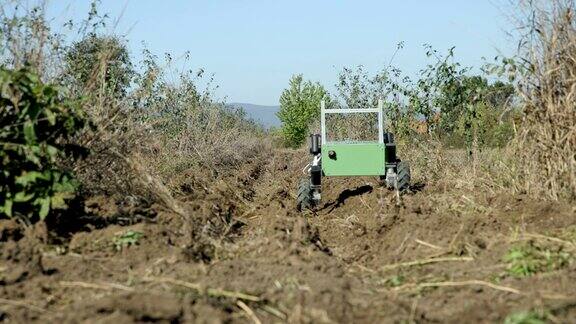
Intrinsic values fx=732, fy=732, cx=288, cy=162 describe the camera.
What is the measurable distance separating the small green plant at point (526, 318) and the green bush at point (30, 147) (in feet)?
12.6

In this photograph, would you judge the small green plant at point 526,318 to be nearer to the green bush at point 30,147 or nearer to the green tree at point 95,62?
the green bush at point 30,147

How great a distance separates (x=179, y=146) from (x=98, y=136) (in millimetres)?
9546

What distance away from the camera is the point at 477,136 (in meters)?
12.2

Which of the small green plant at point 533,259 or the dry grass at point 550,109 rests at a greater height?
the dry grass at point 550,109

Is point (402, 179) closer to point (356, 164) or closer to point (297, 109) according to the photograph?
point (356, 164)

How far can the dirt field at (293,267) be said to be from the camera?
4266mm

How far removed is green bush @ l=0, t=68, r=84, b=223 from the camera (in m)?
6.08

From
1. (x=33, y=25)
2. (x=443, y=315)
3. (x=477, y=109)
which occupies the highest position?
(x=33, y=25)

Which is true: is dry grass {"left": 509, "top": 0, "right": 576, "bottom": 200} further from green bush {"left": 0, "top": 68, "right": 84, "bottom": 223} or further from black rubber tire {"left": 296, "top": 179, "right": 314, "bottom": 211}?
green bush {"left": 0, "top": 68, "right": 84, "bottom": 223}

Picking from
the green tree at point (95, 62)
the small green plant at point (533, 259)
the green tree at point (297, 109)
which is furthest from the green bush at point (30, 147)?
the green tree at point (297, 109)

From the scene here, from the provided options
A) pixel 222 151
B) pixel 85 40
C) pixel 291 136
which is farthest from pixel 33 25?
pixel 291 136

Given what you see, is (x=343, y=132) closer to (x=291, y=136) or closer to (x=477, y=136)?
(x=477, y=136)

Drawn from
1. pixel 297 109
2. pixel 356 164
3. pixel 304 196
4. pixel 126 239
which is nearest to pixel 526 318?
pixel 126 239

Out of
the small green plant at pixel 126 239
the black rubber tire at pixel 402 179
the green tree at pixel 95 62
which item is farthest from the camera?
the black rubber tire at pixel 402 179
